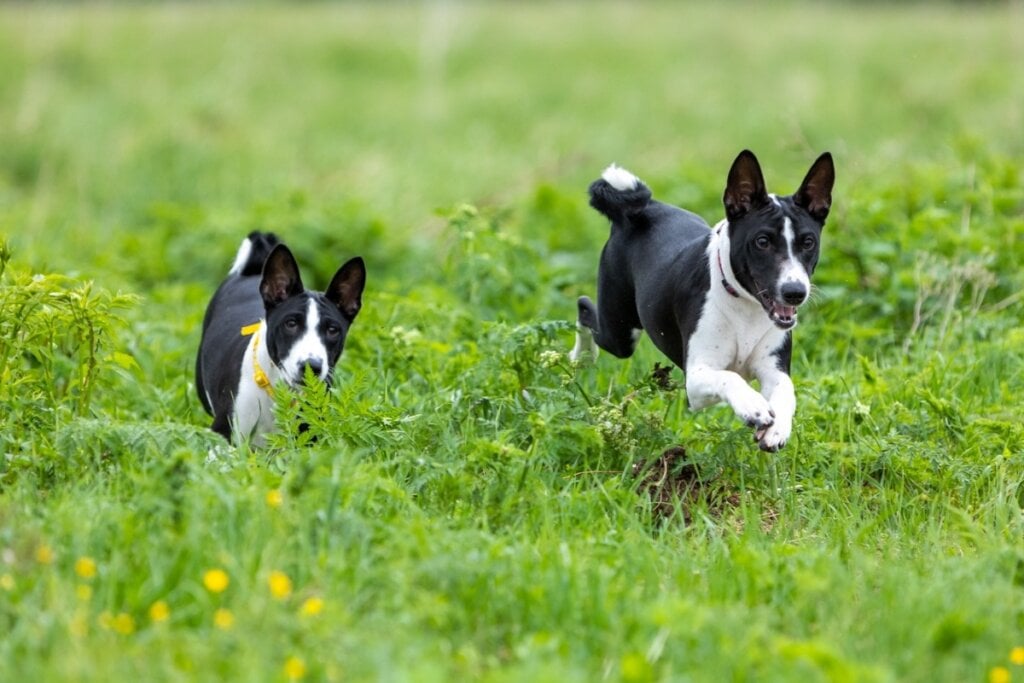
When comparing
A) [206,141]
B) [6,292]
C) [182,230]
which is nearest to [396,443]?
[6,292]

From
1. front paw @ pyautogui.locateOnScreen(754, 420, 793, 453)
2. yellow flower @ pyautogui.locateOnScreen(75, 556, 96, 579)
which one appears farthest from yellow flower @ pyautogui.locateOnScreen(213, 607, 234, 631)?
front paw @ pyautogui.locateOnScreen(754, 420, 793, 453)

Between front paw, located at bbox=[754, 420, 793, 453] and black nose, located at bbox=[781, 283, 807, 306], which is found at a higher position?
black nose, located at bbox=[781, 283, 807, 306]

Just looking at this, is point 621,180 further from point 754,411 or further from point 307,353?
point 307,353

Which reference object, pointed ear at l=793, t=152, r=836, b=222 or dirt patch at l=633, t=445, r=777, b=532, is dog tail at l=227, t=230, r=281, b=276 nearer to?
dirt patch at l=633, t=445, r=777, b=532

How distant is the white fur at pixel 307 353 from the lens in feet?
19.1

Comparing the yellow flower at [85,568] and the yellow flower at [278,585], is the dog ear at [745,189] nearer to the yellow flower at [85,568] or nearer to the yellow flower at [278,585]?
the yellow flower at [278,585]

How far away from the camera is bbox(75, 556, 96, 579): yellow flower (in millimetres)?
4133

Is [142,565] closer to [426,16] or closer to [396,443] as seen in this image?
[396,443]

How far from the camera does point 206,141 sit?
13156 mm

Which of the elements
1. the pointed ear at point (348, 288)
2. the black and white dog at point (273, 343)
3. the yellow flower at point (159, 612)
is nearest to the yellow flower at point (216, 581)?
the yellow flower at point (159, 612)

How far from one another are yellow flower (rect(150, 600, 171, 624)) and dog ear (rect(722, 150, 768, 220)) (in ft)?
8.75

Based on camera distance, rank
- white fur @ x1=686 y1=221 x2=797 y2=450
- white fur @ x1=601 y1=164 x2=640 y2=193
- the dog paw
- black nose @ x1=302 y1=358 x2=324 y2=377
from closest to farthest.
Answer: white fur @ x1=686 y1=221 x2=797 y2=450 → black nose @ x1=302 y1=358 x2=324 y2=377 → white fur @ x1=601 y1=164 x2=640 y2=193 → the dog paw

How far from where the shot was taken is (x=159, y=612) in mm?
4039

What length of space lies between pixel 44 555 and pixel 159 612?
0.42m
